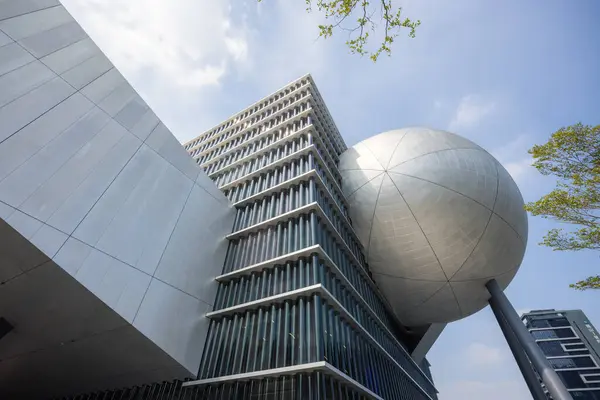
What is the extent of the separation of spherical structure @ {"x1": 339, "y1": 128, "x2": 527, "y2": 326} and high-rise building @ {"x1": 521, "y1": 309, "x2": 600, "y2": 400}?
6546 cm

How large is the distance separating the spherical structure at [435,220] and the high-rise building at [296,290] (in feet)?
4.22

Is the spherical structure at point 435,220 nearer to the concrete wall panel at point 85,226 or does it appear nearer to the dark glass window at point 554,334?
the concrete wall panel at point 85,226

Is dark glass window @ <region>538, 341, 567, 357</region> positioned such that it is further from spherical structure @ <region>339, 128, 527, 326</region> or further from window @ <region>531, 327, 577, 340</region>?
spherical structure @ <region>339, 128, 527, 326</region>

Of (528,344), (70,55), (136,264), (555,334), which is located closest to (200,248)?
(136,264)

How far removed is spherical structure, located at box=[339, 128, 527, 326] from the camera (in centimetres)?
1524

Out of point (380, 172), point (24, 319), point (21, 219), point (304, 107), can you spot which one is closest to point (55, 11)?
point (21, 219)

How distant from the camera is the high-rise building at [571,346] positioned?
56719 mm


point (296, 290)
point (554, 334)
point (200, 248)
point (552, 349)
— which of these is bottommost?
point (296, 290)

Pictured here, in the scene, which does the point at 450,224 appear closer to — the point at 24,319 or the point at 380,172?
the point at 380,172

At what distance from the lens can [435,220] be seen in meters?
15.2

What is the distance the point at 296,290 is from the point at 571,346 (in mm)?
85449

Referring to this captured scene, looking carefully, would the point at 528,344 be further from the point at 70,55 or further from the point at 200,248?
the point at 70,55

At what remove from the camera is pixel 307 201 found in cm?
1274

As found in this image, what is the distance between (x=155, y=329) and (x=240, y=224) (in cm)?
633
